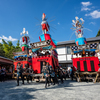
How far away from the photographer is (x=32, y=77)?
10125mm

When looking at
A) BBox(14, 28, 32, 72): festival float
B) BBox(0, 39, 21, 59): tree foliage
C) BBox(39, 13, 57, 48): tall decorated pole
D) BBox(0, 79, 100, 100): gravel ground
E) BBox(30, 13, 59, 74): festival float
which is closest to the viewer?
BBox(0, 79, 100, 100): gravel ground

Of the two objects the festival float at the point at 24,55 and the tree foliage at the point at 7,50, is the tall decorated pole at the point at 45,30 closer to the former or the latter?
the festival float at the point at 24,55

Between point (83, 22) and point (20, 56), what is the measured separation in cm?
1194

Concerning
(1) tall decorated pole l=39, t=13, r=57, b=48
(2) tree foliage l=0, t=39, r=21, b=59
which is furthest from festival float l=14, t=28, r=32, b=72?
(2) tree foliage l=0, t=39, r=21, b=59

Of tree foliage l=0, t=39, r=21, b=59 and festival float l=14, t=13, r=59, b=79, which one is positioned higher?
tree foliage l=0, t=39, r=21, b=59

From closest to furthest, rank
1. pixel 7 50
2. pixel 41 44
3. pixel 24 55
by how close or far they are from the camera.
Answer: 1. pixel 41 44
2. pixel 24 55
3. pixel 7 50

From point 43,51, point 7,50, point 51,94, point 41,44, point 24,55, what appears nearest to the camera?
point 51,94

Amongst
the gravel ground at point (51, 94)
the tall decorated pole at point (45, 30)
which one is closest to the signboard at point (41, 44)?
the tall decorated pole at point (45, 30)

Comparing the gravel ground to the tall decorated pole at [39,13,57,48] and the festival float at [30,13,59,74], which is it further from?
the tall decorated pole at [39,13,57,48]

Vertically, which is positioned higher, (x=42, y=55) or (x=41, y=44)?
(x=41, y=44)

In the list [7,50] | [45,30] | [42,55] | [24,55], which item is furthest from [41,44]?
[7,50]

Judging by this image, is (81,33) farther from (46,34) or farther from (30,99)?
(30,99)

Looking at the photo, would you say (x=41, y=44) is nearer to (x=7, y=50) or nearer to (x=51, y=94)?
(x=51, y=94)

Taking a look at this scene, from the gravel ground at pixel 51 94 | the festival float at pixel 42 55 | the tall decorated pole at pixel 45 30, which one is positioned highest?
the tall decorated pole at pixel 45 30
